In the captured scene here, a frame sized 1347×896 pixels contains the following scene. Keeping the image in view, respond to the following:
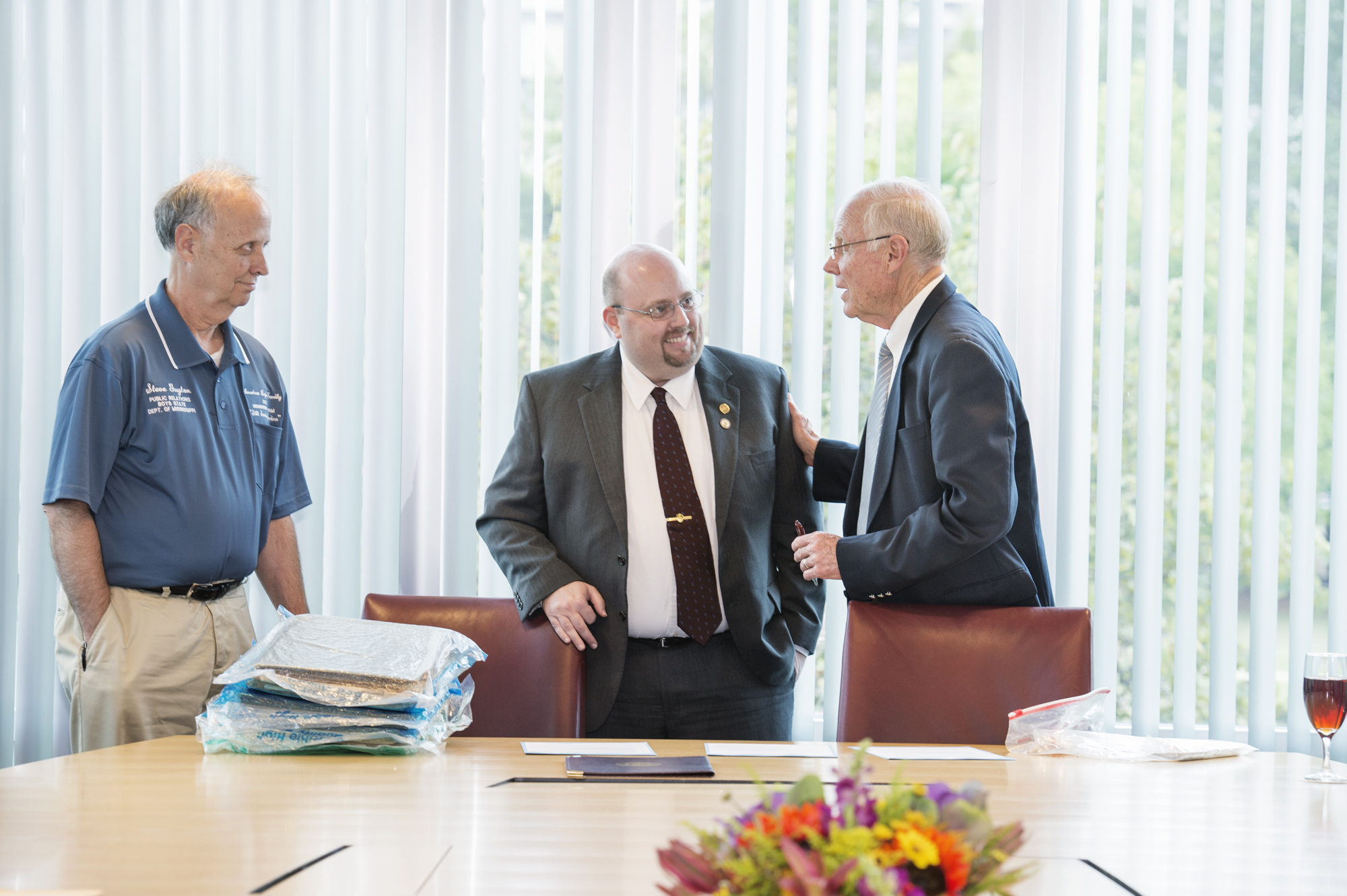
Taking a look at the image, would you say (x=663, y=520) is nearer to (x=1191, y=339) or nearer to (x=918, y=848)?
(x=1191, y=339)

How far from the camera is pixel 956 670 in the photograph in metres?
2.13

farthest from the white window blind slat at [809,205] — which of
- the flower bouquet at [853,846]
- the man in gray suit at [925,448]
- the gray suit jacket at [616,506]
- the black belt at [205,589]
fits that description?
the flower bouquet at [853,846]

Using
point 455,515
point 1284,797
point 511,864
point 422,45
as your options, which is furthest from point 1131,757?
point 422,45

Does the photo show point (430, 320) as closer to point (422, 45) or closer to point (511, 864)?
point (422, 45)

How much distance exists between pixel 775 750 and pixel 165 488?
1.58m

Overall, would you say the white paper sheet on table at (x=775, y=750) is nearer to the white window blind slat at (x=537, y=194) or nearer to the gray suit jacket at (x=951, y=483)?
the gray suit jacket at (x=951, y=483)

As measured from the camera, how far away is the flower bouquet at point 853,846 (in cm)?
63

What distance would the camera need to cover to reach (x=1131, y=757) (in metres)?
1.79

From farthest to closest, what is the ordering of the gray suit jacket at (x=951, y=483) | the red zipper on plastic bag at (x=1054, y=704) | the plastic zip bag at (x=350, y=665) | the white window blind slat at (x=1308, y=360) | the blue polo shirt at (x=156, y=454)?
the white window blind slat at (x=1308, y=360), the blue polo shirt at (x=156, y=454), the gray suit jacket at (x=951, y=483), the red zipper on plastic bag at (x=1054, y=704), the plastic zip bag at (x=350, y=665)

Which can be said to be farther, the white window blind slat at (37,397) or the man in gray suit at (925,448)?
the white window blind slat at (37,397)

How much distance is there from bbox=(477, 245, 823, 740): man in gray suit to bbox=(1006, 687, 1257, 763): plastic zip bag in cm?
81

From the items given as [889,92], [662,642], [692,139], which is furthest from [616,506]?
[889,92]

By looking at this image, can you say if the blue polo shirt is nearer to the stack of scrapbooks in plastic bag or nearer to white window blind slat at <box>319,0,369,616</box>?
white window blind slat at <box>319,0,369,616</box>

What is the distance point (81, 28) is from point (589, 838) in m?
3.03
